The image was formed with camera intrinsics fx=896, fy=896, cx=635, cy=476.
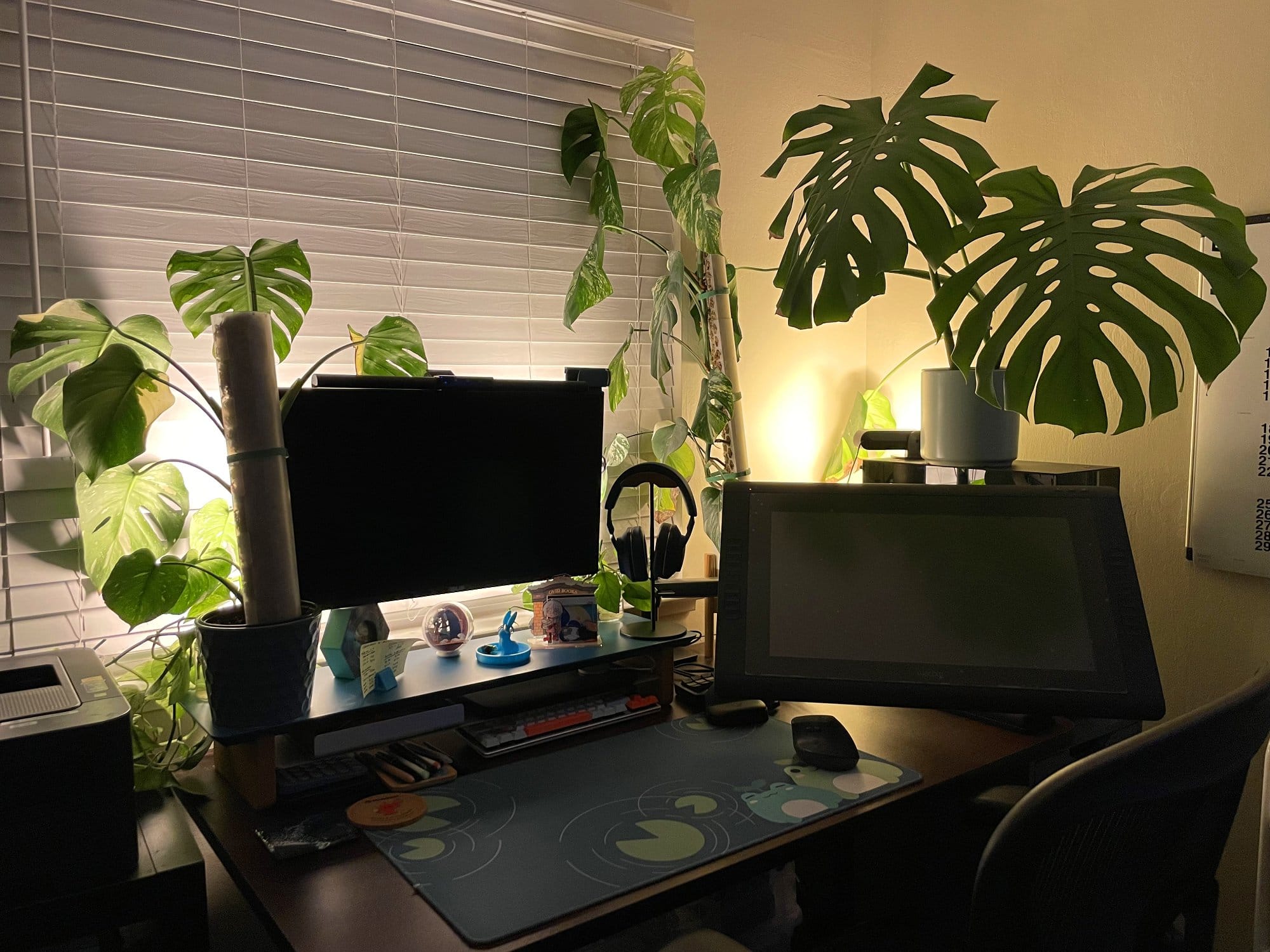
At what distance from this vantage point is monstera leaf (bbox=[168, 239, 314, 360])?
1345 millimetres

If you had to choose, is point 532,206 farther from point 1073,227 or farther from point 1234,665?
point 1234,665

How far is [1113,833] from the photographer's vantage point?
2.87 feet

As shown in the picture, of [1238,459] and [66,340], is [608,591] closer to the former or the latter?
[66,340]

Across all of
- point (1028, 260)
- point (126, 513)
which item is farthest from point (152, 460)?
point (1028, 260)

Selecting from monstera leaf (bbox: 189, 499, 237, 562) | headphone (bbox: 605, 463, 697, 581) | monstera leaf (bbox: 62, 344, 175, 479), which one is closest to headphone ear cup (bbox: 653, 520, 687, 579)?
headphone (bbox: 605, 463, 697, 581)

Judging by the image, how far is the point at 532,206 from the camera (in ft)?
6.29

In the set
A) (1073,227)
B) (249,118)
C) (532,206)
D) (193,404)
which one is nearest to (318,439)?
(193,404)

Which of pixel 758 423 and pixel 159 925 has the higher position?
pixel 758 423

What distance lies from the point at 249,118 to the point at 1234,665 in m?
2.18

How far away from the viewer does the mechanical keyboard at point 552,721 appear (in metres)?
1.42

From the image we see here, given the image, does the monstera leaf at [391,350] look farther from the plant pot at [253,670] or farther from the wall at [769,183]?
the wall at [769,183]

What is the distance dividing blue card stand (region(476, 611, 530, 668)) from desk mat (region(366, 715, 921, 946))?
0.17 metres

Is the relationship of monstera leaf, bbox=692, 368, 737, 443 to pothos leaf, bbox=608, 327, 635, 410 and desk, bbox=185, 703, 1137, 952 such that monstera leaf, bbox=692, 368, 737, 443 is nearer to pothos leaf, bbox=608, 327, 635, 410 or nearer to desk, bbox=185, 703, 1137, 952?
pothos leaf, bbox=608, 327, 635, 410

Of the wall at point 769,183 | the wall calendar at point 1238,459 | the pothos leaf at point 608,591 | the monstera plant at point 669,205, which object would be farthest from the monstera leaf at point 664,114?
the wall calendar at point 1238,459
